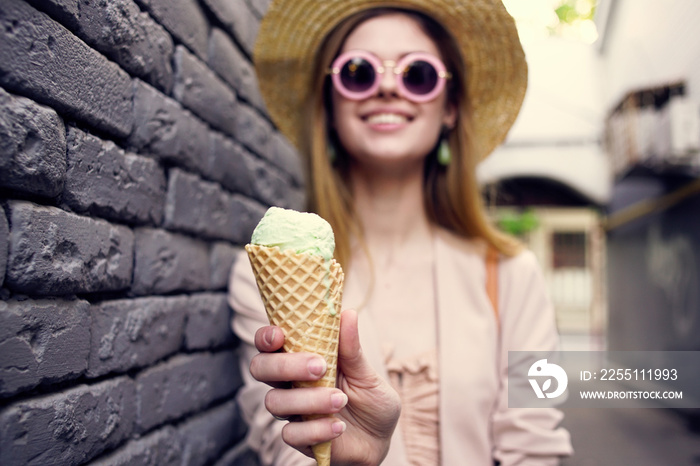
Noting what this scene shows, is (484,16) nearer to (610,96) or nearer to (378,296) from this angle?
(378,296)

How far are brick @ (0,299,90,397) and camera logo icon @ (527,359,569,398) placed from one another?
154cm

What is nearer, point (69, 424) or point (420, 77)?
point (69, 424)

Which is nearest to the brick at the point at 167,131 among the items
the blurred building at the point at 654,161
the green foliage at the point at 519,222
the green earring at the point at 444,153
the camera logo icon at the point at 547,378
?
the green earring at the point at 444,153

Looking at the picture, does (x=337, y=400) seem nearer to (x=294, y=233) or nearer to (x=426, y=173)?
(x=294, y=233)

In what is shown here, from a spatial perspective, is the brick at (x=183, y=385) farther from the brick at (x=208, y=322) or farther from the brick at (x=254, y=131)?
the brick at (x=254, y=131)

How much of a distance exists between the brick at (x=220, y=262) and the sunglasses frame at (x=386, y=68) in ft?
2.57

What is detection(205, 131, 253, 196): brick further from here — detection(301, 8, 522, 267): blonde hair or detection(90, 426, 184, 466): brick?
detection(90, 426, 184, 466): brick

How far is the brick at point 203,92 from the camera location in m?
1.76

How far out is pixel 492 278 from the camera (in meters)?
2.17

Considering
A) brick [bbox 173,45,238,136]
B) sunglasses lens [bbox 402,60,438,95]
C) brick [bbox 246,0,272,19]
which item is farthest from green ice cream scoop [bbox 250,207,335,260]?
brick [bbox 246,0,272,19]

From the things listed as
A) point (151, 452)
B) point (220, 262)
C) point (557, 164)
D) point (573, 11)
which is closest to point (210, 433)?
point (151, 452)

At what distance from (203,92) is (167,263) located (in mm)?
647

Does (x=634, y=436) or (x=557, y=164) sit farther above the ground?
(x=557, y=164)

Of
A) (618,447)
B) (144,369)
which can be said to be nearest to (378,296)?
(144,369)
